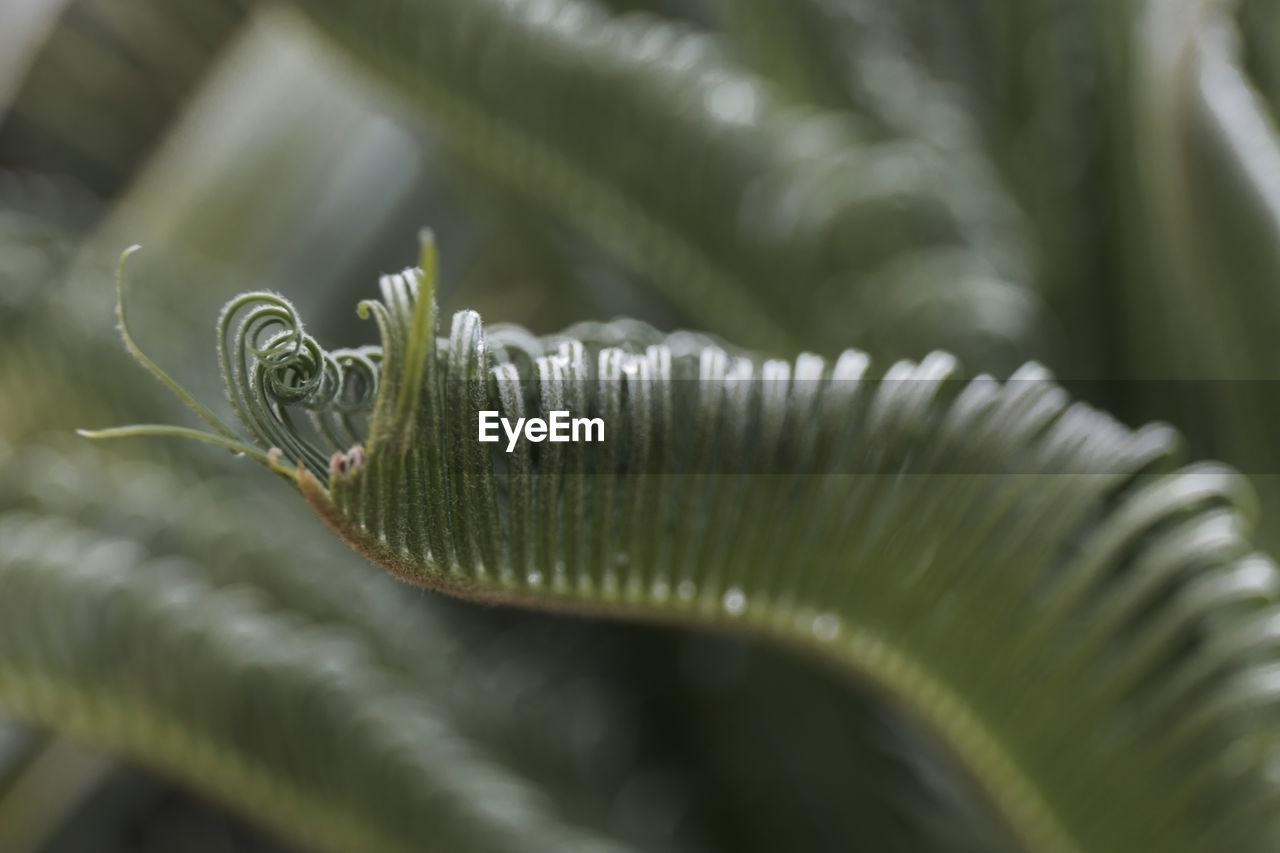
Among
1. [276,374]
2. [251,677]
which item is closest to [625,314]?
[251,677]

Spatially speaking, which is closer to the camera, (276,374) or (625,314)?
(276,374)

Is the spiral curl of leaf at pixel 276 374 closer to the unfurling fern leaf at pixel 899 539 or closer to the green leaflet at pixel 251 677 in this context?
the unfurling fern leaf at pixel 899 539

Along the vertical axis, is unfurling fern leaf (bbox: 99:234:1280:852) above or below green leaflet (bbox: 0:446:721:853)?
above

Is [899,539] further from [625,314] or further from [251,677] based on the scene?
[625,314]

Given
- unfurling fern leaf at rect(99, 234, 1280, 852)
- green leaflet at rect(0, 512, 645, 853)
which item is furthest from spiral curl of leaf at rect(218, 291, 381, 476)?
green leaflet at rect(0, 512, 645, 853)

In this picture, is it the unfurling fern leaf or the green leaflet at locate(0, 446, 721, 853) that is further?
the green leaflet at locate(0, 446, 721, 853)

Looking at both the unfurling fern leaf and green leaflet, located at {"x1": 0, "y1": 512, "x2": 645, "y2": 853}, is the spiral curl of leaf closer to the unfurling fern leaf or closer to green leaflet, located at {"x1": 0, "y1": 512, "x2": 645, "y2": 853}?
the unfurling fern leaf

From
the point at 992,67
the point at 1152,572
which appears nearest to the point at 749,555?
the point at 1152,572

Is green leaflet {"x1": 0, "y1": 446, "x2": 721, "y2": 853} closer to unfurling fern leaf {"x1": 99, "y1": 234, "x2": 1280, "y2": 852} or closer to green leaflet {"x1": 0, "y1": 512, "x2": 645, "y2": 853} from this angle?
green leaflet {"x1": 0, "y1": 512, "x2": 645, "y2": 853}
